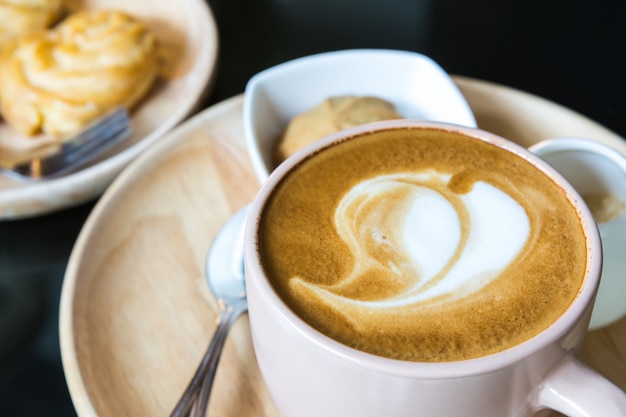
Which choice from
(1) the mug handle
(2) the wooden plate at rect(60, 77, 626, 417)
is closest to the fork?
(2) the wooden plate at rect(60, 77, 626, 417)

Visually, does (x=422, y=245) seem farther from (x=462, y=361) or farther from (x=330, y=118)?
(x=330, y=118)

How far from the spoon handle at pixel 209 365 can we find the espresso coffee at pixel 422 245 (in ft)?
0.64

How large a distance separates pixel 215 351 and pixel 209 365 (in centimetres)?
2

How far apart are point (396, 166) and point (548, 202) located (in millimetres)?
145

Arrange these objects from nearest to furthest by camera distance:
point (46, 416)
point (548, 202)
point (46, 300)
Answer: point (548, 202), point (46, 416), point (46, 300)

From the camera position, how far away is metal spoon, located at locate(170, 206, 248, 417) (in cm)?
67

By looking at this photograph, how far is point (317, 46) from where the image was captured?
1440 mm

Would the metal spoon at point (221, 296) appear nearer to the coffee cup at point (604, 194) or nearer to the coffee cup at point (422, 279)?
the coffee cup at point (422, 279)

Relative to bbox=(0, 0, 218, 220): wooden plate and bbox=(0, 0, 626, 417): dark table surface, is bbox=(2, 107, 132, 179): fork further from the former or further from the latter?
bbox=(0, 0, 626, 417): dark table surface

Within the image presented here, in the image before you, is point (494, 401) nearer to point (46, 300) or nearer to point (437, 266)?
point (437, 266)

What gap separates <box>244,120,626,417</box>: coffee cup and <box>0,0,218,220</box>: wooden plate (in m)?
0.45

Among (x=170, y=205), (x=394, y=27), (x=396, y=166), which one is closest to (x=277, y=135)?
(x=170, y=205)

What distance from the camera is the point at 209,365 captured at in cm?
70

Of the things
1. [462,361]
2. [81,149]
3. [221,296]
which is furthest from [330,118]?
[462,361]
